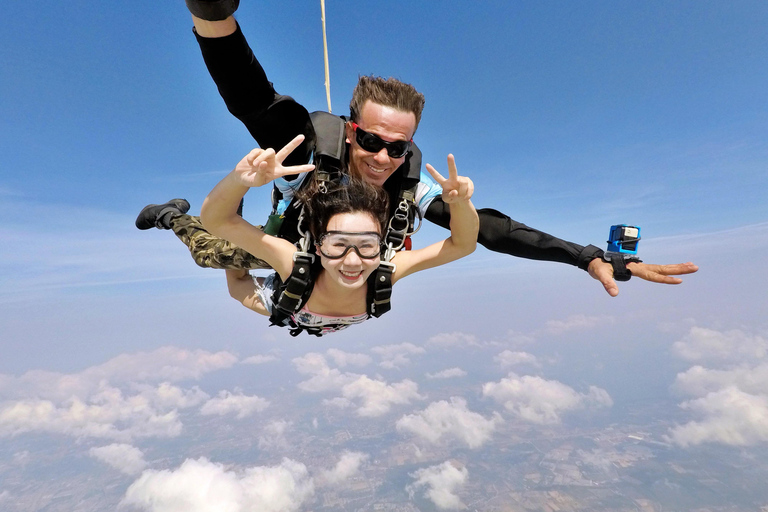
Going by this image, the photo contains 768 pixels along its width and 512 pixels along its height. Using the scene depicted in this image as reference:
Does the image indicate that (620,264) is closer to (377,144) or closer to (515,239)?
(515,239)

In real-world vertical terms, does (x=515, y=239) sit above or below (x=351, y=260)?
above

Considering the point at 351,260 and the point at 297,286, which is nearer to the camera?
the point at 351,260

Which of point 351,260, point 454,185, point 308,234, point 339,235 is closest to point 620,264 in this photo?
point 454,185

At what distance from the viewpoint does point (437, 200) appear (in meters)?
3.46

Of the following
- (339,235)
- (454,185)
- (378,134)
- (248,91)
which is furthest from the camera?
(339,235)

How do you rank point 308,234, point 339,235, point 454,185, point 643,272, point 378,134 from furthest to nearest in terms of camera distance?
point 308,234, point 339,235, point 378,134, point 643,272, point 454,185

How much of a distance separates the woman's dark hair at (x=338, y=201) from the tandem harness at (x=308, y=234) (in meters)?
0.06

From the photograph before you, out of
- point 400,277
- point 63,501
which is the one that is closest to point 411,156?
point 400,277

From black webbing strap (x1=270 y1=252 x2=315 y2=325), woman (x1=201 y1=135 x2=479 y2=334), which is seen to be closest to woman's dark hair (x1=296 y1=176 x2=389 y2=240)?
woman (x1=201 y1=135 x2=479 y2=334)

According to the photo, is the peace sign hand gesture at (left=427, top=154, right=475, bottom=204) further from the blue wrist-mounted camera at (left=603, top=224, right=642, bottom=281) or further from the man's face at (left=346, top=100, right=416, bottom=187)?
the blue wrist-mounted camera at (left=603, top=224, right=642, bottom=281)

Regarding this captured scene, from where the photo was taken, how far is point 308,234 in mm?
3186

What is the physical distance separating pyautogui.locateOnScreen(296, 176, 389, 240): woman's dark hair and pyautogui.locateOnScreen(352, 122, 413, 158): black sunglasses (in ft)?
0.88

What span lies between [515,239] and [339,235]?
1.51 meters

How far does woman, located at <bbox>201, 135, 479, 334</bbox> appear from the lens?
101 inches
